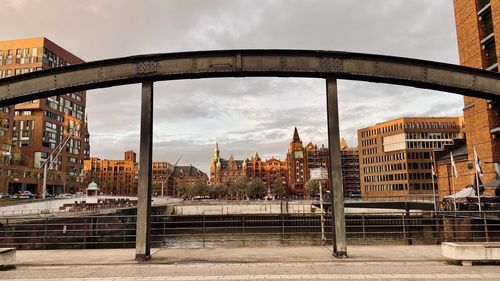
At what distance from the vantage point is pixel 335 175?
462 inches

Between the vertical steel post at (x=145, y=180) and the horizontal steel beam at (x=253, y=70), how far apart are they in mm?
832

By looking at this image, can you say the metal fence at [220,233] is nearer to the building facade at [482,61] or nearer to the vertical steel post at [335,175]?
the vertical steel post at [335,175]

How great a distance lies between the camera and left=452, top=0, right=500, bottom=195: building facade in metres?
38.2

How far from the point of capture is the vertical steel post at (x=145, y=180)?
1159 cm

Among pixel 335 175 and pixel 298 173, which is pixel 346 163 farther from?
pixel 335 175

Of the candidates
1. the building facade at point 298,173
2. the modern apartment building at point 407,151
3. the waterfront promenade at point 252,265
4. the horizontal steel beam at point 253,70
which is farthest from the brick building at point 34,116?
the building facade at point 298,173

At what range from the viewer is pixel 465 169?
45.9 metres

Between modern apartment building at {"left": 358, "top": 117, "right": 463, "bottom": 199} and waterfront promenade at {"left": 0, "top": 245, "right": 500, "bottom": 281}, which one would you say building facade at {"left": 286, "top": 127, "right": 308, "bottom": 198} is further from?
waterfront promenade at {"left": 0, "top": 245, "right": 500, "bottom": 281}

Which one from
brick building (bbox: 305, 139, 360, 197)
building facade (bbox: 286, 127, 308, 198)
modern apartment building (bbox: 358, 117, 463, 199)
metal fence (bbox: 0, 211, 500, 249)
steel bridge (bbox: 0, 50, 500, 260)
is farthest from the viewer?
building facade (bbox: 286, 127, 308, 198)

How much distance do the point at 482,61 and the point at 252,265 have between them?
42518 mm

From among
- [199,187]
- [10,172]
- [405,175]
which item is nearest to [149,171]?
[10,172]

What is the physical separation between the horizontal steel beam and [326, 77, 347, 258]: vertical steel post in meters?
0.75

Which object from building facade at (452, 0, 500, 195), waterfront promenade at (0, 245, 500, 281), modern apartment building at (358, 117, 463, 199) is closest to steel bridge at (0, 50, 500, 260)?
waterfront promenade at (0, 245, 500, 281)

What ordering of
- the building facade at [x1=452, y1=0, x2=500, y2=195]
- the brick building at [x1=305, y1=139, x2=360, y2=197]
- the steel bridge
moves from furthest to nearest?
1. the brick building at [x1=305, y1=139, x2=360, y2=197]
2. the building facade at [x1=452, y1=0, x2=500, y2=195]
3. the steel bridge
